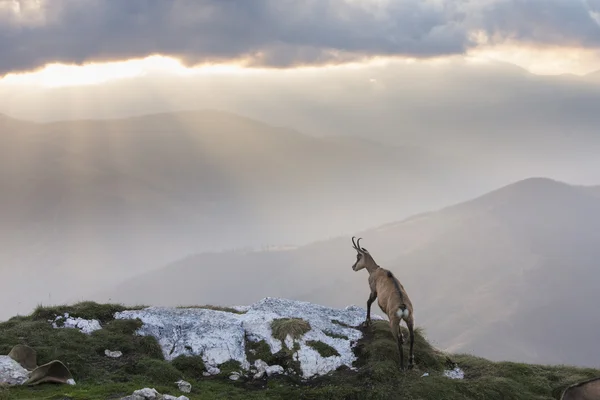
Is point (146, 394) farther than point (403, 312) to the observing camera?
No

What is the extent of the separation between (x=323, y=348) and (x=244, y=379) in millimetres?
3473

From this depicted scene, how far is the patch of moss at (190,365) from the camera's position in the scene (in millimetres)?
21609

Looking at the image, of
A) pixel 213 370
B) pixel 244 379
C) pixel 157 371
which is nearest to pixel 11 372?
pixel 157 371

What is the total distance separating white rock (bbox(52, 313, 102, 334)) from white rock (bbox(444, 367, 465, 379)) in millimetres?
14323

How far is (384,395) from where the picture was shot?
19.7 metres

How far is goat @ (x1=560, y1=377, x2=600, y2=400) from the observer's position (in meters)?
20.1

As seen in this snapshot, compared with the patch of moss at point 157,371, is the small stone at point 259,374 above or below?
below

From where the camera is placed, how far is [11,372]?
18.9 m

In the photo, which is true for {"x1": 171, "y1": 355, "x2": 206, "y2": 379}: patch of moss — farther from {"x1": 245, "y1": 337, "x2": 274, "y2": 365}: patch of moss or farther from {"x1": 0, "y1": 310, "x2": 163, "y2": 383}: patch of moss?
{"x1": 245, "y1": 337, "x2": 274, "y2": 365}: patch of moss

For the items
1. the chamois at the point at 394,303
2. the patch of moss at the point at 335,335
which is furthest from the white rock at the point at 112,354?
the chamois at the point at 394,303

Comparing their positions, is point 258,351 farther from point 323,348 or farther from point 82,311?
point 82,311

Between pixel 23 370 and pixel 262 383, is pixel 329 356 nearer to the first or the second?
pixel 262 383

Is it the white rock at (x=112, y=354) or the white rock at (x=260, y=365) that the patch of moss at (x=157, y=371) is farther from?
the white rock at (x=260, y=365)

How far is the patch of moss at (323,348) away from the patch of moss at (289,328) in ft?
2.01
